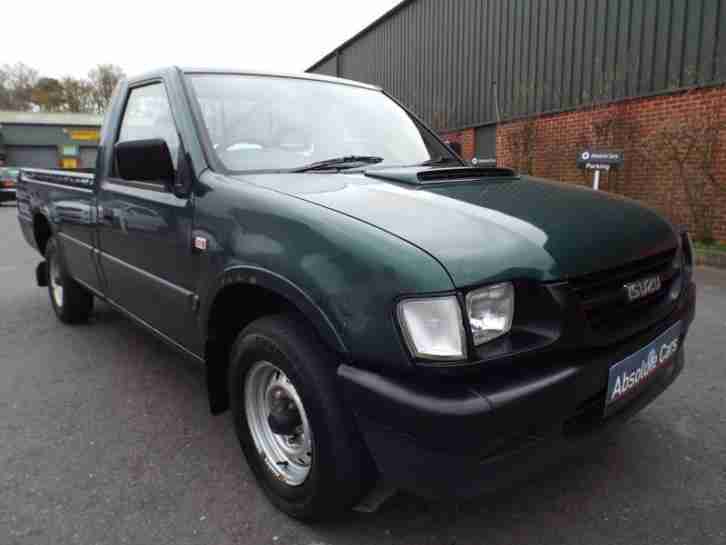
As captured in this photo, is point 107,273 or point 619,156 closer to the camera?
point 107,273

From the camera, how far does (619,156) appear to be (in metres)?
Answer: 8.15

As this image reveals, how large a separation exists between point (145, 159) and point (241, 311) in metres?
0.76

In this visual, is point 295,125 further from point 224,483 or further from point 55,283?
point 55,283

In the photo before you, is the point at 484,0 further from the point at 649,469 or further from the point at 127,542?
the point at 127,542

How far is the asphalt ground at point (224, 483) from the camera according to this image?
194 cm

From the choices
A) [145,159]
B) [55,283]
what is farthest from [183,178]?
[55,283]

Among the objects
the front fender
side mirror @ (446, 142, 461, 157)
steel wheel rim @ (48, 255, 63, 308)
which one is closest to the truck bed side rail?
steel wheel rim @ (48, 255, 63, 308)

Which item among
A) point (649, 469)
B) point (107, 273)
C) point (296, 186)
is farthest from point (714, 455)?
point (107, 273)

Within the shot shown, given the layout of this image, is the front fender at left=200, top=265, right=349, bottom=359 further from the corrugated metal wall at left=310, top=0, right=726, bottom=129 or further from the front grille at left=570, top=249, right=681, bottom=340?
the corrugated metal wall at left=310, top=0, right=726, bottom=129

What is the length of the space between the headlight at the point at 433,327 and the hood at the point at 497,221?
9cm

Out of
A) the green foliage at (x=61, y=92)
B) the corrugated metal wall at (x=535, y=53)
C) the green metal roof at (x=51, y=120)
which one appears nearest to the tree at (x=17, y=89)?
the green foliage at (x=61, y=92)

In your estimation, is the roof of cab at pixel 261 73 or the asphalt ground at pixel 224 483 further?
the roof of cab at pixel 261 73

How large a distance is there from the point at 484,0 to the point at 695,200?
24.5 feet

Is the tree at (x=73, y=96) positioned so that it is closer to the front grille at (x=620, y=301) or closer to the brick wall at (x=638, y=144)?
the brick wall at (x=638, y=144)
